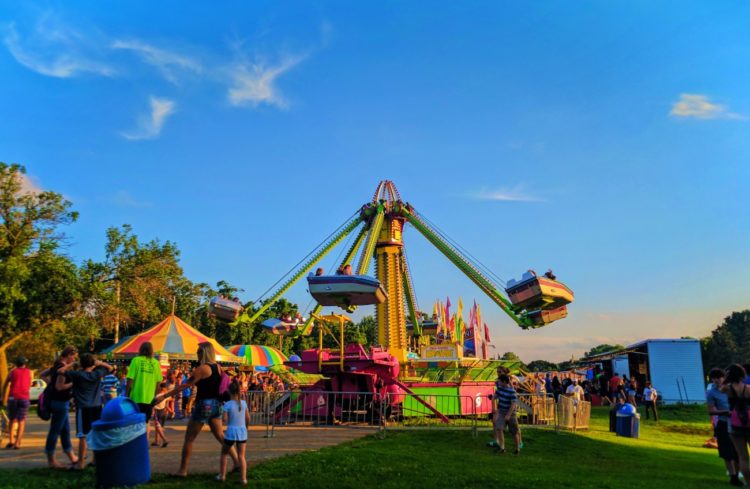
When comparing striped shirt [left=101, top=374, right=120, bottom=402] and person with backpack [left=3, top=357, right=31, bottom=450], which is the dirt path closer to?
person with backpack [left=3, top=357, right=31, bottom=450]

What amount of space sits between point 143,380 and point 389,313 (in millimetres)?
19603

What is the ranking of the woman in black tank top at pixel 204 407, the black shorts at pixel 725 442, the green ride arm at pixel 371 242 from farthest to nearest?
the green ride arm at pixel 371 242
the black shorts at pixel 725 442
the woman in black tank top at pixel 204 407

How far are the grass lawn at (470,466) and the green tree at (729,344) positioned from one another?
209 feet

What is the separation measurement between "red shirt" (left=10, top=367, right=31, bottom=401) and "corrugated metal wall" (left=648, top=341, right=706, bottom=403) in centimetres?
2985

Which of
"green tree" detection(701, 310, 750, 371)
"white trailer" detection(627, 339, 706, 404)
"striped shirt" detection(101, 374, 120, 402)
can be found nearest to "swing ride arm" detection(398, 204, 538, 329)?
"white trailer" detection(627, 339, 706, 404)

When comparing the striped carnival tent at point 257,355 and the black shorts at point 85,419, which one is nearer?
the black shorts at point 85,419

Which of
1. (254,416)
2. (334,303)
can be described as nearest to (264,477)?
(254,416)

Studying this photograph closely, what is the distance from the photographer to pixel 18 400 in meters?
9.89

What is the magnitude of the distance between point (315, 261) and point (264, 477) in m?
22.0

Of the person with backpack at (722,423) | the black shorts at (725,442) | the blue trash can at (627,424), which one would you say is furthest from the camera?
the blue trash can at (627,424)

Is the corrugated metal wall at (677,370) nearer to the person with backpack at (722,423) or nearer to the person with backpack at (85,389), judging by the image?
the person with backpack at (722,423)

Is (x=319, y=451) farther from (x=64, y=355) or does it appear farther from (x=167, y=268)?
(x=167, y=268)

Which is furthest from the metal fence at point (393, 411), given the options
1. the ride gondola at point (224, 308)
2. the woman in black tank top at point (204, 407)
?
the ride gondola at point (224, 308)

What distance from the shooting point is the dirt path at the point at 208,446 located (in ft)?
26.8
